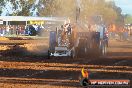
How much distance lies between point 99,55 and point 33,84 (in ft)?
50.1

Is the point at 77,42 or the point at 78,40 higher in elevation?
the point at 78,40

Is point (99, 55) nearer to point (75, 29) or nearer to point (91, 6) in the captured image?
point (75, 29)

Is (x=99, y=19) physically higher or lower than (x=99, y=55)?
higher

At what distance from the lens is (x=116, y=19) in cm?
9031

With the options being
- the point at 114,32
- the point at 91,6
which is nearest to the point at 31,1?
the point at 114,32

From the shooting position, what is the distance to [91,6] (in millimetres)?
35062

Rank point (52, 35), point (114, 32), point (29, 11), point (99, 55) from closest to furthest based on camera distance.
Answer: point (52, 35), point (99, 55), point (114, 32), point (29, 11)

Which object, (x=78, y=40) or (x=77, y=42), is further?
(x=78, y=40)

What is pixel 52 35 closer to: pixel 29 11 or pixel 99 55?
pixel 99 55

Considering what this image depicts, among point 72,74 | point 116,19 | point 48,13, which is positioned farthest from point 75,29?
point 48,13

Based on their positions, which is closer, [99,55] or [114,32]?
[99,55]

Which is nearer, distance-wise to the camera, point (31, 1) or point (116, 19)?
point (116, 19)

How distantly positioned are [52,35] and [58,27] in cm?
110

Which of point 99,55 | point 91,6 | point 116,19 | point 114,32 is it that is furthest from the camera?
point 116,19
